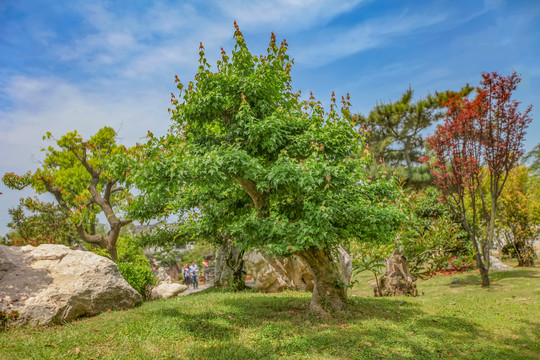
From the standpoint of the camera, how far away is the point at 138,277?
11.3 meters

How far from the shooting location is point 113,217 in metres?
14.9

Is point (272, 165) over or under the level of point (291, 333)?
over

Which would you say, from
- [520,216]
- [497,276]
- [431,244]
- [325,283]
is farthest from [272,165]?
[520,216]

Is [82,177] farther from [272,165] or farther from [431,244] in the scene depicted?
[431,244]

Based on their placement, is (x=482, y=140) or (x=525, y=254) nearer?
(x=482, y=140)

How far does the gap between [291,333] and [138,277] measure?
6.86 m

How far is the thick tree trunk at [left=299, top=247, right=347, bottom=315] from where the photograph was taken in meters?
8.10

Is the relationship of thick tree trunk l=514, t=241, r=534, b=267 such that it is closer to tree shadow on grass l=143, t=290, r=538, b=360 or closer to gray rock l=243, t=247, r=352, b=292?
gray rock l=243, t=247, r=352, b=292

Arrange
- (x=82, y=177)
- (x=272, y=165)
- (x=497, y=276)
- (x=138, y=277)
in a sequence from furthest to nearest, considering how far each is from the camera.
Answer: (x=82, y=177)
(x=497, y=276)
(x=138, y=277)
(x=272, y=165)

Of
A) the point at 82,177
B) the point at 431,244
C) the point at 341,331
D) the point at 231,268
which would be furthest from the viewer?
the point at 82,177

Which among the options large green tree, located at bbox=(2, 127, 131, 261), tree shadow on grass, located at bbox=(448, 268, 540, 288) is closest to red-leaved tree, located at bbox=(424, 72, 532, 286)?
tree shadow on grass, located at bbox=(448, 268, 540, 288)

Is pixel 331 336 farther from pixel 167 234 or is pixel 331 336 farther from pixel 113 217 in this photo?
pixel 113 217

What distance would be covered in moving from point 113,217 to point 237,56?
10778 mm

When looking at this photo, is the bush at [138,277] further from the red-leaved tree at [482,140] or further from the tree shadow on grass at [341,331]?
the red-leaved tree at [482,140]
